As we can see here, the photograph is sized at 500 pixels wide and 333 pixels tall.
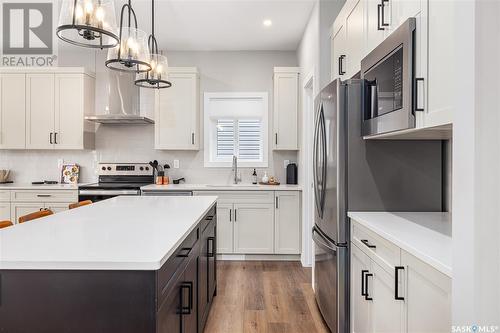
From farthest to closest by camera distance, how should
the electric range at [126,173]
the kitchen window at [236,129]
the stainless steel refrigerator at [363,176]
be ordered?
the kitchen window at [236,129] → the electric range at [126,173] → the stainless steel refrigerator at [363,176]

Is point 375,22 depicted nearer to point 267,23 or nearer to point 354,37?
point 354,37

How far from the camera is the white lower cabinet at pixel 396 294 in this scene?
1.11 metres

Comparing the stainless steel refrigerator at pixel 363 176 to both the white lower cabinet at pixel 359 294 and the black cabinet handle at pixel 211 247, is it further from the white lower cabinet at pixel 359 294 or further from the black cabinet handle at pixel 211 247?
the black cabinet handle at pixel 211 247

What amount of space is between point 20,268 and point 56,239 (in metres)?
0.29

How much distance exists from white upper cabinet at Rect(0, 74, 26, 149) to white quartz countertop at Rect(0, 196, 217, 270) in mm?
2997

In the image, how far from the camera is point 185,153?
4.69 metres

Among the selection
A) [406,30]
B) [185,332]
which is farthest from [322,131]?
[185,332]

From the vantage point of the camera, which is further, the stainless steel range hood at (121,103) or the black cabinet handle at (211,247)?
the stainless steel range hood at (121,103)

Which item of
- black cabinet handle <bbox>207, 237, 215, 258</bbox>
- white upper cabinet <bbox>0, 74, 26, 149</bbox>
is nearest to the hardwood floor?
black cabinet handle <bbox>207, 237, 215, 258</bbox>

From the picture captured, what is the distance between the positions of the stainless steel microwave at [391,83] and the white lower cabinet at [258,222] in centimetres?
219

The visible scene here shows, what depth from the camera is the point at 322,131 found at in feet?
8.05

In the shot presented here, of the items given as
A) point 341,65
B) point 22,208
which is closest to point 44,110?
point 22,208

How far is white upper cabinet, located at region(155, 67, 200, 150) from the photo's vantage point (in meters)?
4.36

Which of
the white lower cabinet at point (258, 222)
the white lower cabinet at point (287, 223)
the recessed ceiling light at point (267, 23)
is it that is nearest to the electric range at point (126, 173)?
the white lower cabinet at point (258, 222)
